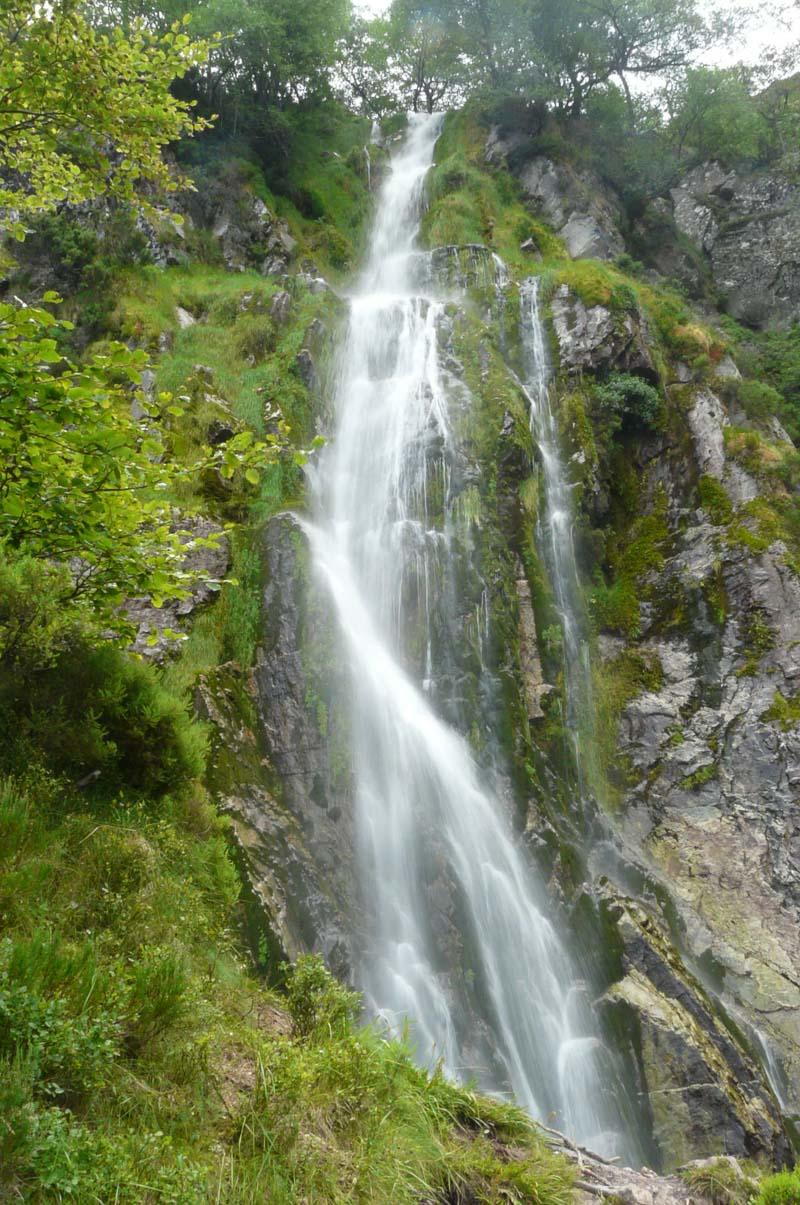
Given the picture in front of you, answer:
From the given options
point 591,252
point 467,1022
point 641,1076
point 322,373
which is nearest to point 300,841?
point 467,1022

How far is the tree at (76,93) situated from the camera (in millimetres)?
4578

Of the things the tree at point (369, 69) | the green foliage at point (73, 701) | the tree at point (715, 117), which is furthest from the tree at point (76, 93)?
the tree at point (369, 69)

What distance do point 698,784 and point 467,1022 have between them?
582 centimetres

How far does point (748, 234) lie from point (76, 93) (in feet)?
83.1

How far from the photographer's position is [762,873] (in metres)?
9.77

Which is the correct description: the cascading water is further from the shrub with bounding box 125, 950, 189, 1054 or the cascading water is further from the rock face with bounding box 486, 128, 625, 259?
the rock face with bounding box 486, 128, 625, 259

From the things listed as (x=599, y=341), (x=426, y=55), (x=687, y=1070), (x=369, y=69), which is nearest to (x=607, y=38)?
(x=426, y=55)

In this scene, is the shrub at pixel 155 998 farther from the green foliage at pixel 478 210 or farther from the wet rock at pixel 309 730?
the green foliage at pixel 478 210

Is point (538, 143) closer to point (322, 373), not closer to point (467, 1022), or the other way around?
point (322, 373)

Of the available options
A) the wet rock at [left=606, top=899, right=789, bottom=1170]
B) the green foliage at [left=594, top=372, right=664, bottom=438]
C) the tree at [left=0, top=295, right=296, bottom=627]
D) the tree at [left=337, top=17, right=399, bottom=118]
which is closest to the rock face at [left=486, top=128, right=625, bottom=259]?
the green foliage at [left=594, top=372, right=664, bottom=438]

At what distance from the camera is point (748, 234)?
2339 centimetres

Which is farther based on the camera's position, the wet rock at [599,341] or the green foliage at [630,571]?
the wet rock at [599,341]

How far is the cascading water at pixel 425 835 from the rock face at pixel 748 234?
48.6ft

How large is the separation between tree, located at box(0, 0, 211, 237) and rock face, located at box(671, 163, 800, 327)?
22.0 metres
